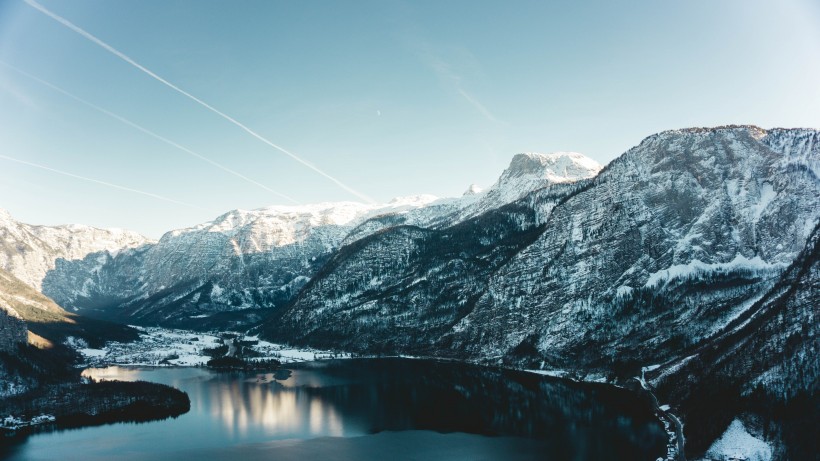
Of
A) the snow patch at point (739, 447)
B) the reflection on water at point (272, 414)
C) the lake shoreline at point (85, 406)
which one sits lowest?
the snow patch at point (739, 447)

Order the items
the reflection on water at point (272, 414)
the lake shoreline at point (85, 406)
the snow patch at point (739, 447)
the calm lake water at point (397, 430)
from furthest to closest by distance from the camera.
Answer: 1. the lake shoreline at point (85, 406)
2. the reflection on water at point (272, 414)
3. the calm lake water at point (397, 430)
4. the snow patch at point (739, 447)

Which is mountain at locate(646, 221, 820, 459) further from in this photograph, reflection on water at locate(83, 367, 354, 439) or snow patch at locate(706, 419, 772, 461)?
reflection on water at locate(83, 367, 354, 439)

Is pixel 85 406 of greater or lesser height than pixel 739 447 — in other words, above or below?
above

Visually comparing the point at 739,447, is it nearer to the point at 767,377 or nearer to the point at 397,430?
the point at 767,377

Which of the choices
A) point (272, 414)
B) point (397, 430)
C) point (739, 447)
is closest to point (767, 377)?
point (739, 447)

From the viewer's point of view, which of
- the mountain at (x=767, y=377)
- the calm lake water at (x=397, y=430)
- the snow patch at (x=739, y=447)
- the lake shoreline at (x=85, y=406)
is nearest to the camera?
the snow patch at (x=739, y=447)

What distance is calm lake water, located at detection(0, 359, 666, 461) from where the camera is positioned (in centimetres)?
11981

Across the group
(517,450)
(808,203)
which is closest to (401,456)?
(517,450)

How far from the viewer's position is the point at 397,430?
14000cm

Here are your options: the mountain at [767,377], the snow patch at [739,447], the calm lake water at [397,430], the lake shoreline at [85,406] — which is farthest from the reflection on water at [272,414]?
the mountain at [767,377]

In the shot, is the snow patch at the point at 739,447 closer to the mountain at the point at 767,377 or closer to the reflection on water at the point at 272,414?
the mountain at the point at 767,377

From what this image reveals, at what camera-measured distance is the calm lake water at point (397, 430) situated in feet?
393

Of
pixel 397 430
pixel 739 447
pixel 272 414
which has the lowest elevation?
pixel 739 447

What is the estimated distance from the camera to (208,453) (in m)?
122
